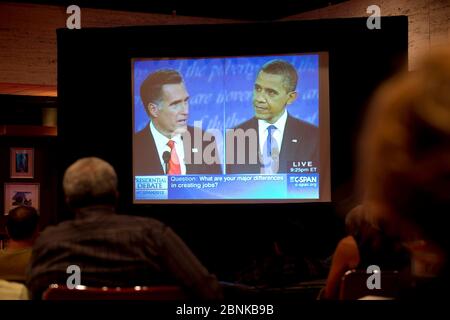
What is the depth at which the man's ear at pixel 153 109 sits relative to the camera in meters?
6.44

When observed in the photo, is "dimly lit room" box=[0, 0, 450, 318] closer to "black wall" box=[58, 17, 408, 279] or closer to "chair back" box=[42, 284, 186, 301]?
"black wall" box=[58, 17, 408, 279]

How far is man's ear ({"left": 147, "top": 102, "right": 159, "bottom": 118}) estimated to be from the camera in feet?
21.1

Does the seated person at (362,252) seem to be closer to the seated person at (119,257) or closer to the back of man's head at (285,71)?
the seated person at (119,257)

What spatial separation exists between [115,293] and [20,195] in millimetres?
6102

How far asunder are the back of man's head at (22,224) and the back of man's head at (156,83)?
3063mm

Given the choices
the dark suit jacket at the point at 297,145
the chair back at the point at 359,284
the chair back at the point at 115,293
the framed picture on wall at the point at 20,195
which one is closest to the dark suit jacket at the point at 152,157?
the dark suit jacket at the point at 297,145

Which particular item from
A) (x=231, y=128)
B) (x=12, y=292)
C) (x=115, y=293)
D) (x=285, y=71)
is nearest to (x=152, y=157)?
(x=231, y=128)

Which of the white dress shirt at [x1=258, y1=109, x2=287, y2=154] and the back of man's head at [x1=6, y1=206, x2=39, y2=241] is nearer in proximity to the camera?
the back of man's head at [x1=6, y1=206, x2=39, y2=241]

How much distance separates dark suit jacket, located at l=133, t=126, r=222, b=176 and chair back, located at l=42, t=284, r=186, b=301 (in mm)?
4327

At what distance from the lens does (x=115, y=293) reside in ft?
6.47

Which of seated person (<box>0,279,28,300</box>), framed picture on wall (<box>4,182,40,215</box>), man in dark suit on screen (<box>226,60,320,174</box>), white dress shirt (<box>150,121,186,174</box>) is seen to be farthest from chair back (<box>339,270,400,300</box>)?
framed picture on wall (<box>4,182,40,215</box>)

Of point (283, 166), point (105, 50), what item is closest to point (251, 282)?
point (283, 166)

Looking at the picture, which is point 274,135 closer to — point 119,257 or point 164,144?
point 164,144

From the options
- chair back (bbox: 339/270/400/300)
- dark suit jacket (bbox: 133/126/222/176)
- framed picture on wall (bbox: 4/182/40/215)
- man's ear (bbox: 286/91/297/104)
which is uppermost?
man's ear (bbox: 286/91/297/104)
